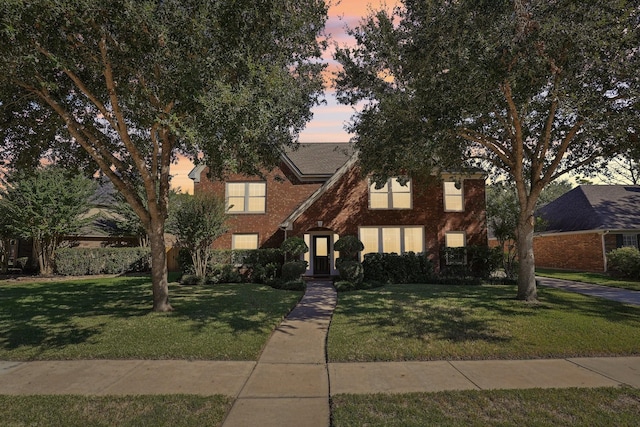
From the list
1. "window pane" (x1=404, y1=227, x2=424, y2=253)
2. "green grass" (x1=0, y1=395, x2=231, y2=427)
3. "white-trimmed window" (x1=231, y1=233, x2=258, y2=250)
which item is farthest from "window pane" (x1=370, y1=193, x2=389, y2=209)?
"green grass" (x1=0, y1=395, x2=231, y2=427)

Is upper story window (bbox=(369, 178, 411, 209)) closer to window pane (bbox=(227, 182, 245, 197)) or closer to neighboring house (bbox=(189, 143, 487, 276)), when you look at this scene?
neighboring house (bbox=(189, 143, 487, 276))

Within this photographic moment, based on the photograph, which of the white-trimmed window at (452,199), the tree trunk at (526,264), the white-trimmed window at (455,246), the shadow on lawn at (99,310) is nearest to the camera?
the shadow on lawn at (99,310)

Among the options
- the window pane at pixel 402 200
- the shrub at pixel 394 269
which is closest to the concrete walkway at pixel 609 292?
the shrub at pixel 394 269

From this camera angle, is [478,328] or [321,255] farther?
[321,255]

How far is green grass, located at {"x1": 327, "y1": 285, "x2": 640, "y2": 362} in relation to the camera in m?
6.55

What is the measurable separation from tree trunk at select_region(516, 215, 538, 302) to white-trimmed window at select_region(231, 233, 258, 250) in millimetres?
14532

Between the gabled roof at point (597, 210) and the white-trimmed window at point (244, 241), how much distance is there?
17.5 metres

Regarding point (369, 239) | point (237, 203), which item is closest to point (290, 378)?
point (369, 239)

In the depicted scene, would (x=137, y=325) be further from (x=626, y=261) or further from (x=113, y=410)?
(x=626, y=261)

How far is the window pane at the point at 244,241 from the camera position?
69.9 feet

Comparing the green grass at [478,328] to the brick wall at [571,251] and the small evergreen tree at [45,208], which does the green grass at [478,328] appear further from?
the small evergreen tree at [45,208]

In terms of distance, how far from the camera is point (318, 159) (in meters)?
23.8

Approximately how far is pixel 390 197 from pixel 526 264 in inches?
366

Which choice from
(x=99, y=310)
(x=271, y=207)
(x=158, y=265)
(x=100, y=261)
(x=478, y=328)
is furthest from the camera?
(x=100, y=261)
